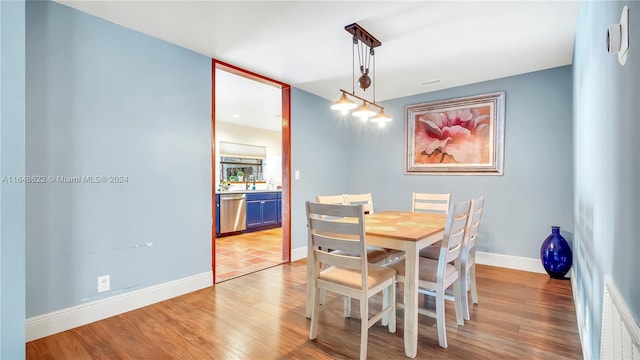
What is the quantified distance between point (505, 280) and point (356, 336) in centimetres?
204

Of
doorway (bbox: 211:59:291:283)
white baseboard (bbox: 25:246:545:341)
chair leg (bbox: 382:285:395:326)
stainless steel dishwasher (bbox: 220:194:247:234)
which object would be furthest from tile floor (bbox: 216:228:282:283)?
chair leg (bbox: 382:285:395:326)

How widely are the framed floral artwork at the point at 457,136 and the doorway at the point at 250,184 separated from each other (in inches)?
72.1

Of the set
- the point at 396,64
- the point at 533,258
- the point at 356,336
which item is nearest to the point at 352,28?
the point at 396,64

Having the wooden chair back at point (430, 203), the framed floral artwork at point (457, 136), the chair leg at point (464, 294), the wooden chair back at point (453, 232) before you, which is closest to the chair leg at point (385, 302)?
the wooden chair back at point (453, 232)

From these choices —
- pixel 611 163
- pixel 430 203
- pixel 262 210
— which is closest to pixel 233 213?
pixel 262 210

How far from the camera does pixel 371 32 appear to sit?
2520 millimetres

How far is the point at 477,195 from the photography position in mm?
3924

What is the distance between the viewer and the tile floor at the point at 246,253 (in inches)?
141

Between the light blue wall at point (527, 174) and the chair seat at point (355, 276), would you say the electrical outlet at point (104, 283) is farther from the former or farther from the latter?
the light blue wall at point (527, 174)

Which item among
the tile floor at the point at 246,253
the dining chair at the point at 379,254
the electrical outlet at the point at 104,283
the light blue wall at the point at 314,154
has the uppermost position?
the light blue wall at the point at 314,154

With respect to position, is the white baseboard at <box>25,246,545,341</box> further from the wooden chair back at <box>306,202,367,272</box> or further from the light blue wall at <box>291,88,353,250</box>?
the wooden chair back at <box>306,202,367,272</box>

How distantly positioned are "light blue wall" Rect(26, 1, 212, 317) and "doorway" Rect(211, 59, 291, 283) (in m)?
0.29

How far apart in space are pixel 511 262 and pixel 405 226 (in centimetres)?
224

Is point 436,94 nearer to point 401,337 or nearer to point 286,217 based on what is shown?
point 286,217
